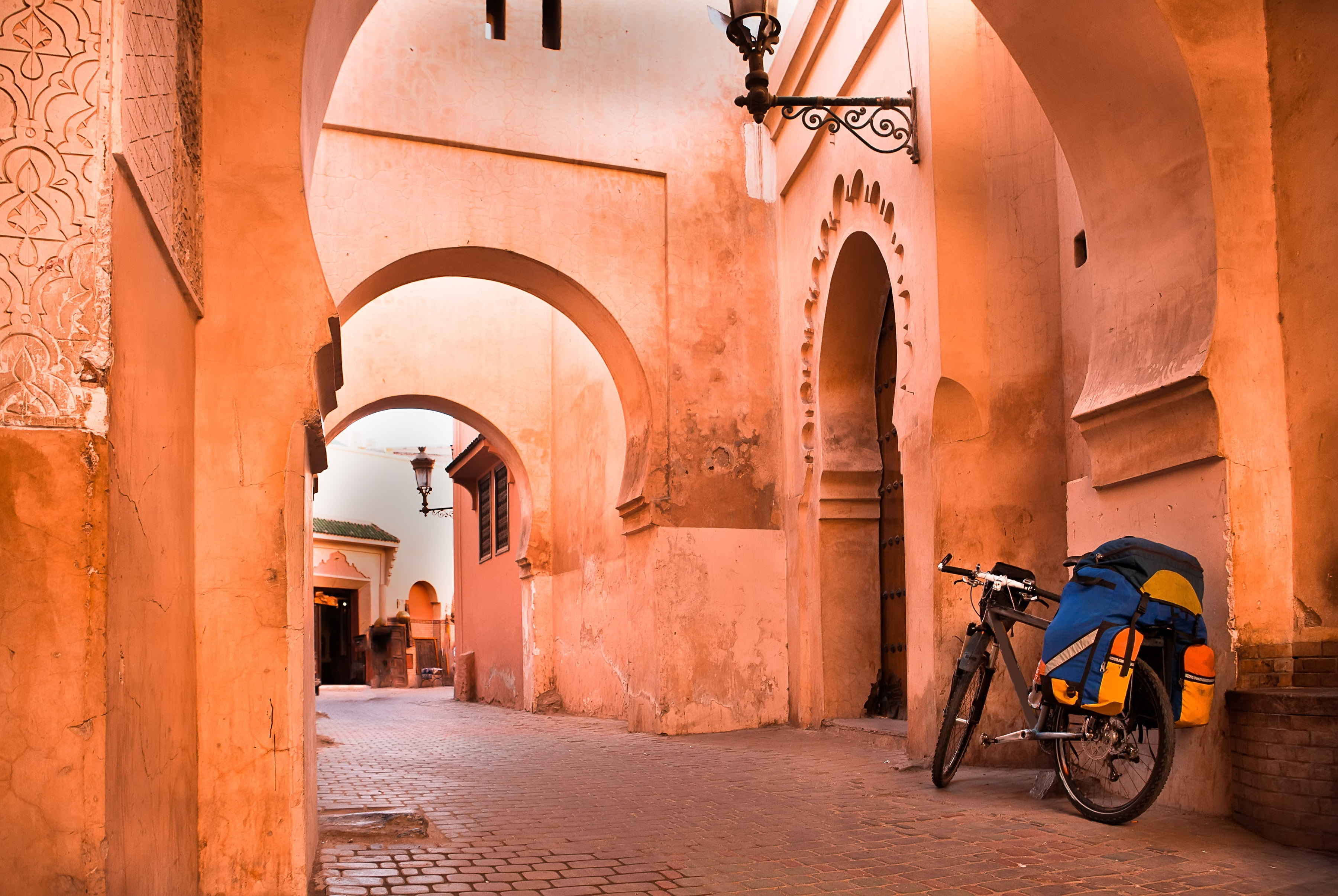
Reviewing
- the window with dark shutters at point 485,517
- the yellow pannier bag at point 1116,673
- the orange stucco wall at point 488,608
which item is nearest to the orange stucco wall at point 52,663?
the yellow pannier bag at point 1116,673

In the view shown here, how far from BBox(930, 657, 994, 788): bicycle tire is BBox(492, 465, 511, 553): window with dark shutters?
13208 millimetres

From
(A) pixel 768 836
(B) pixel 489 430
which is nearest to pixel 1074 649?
(A) pixel 768 836

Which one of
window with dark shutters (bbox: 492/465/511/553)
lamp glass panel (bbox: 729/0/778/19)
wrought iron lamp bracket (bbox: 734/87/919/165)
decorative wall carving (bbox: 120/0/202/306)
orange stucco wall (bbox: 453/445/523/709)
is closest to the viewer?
decorative wall carving (bbox: 120/0/202/306)

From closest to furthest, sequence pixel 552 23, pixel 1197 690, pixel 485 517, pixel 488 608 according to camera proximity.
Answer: pixel 1197 690, pixel 552 23, pixel 488 608, pixel 485 517

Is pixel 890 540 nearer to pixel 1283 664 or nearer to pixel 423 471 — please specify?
pixel 1283 664

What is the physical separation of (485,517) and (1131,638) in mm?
17544

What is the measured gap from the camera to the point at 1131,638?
4328 millimetres

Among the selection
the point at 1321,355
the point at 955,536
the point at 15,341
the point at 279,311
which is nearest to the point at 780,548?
the point at 955,536

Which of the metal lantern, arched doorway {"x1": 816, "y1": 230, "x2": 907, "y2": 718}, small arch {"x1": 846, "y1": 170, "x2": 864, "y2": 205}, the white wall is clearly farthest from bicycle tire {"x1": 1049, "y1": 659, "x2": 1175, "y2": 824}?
the white wall

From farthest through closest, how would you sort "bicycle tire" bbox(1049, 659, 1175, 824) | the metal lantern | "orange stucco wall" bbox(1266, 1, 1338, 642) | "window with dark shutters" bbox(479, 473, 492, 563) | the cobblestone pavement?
1. the metal lantern
2. "window with dark shutters" bbox(479, 473, 492, 563)
3. "orange stucco wall" bbox(1266, 1, 1338, 642)
4. "bicycle tire" bbox(1049, 659, 1175, 824)
5. the cobblestone pavement

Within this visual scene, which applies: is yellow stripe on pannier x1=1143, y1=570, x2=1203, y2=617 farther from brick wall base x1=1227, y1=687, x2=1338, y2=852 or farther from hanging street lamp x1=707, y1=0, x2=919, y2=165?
hanging street lamp x1=707, y1=0, x2=919, y2=165

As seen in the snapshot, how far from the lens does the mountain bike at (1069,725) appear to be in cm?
435

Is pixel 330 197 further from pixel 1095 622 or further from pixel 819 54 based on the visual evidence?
pixel 1095 622

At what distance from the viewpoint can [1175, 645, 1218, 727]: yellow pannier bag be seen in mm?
4309
